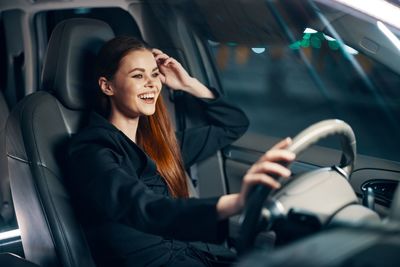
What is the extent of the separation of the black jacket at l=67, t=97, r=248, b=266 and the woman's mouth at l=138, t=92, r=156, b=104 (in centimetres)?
14

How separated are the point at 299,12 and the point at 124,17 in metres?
0.88

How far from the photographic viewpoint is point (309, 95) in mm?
8070

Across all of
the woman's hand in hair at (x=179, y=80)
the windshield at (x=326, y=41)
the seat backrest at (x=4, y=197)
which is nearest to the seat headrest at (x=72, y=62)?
the woman's hand in hair at (x=179, y=80)

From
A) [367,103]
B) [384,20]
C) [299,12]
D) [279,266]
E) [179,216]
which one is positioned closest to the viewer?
[279,266]

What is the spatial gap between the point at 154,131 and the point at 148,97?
0.24 meters

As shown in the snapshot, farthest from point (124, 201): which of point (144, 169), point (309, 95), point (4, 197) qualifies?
point (309, 95)

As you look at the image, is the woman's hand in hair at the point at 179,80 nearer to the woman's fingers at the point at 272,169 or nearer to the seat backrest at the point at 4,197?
the seat backrest at the point at 4,197

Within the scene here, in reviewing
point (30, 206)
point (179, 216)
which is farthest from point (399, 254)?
point (30, 206)

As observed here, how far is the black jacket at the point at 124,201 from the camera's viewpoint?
170 centimetres

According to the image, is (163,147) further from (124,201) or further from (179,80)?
(124,201)

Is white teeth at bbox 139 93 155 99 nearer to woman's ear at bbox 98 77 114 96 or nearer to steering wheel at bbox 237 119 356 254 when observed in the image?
woman's ear at bbox 98 77 114 96

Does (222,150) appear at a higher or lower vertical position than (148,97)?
lower

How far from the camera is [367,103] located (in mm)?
6727

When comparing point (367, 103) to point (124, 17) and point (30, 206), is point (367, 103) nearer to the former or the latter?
point (124, 17)
